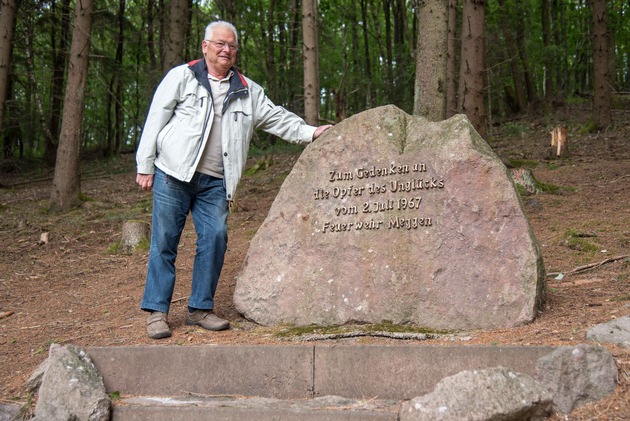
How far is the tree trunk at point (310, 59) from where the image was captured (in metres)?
11.3

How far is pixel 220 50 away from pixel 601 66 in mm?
12051

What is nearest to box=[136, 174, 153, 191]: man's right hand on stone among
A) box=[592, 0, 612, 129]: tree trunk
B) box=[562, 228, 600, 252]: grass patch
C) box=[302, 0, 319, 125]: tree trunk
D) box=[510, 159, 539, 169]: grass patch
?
box=[562, 228, 600, 252]: grass patch

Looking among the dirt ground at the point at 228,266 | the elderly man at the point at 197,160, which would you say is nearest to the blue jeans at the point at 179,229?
the elderly man at the point at 197,160

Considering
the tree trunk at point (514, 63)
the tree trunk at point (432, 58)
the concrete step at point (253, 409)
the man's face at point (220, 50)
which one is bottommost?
the concrete step at point (253, 409)

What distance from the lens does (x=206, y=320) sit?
5145mm

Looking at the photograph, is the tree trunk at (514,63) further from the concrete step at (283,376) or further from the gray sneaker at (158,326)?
the concrete step at (283,376)

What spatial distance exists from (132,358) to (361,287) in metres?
1.80

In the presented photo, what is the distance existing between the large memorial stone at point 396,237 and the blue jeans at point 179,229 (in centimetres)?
50

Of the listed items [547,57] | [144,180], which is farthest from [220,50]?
[547,57]

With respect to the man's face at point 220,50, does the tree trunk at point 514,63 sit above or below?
above

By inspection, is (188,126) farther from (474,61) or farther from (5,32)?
(5,32)

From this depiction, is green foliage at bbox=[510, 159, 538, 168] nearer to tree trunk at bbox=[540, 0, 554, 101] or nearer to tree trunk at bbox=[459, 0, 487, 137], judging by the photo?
tree trunk at bbox=[459, 0, 487, 137]

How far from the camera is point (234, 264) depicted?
290 inches

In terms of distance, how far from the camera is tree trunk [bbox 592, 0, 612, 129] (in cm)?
1415
